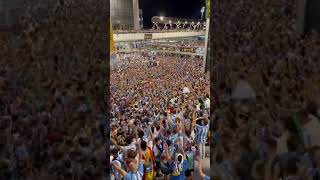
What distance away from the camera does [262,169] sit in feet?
8.30

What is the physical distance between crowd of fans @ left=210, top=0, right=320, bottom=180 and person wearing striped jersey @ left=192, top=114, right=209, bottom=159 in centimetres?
40

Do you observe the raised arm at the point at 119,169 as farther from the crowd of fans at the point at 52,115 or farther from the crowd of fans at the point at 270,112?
the crowd of fans at the point at 270,112

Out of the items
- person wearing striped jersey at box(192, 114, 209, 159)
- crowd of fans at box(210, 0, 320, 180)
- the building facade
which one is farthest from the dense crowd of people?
the building facade

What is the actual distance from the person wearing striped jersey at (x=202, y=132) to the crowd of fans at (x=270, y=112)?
0.40 meters

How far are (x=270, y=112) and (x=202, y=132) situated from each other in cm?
146

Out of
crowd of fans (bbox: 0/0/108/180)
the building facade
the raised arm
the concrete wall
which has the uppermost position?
the building facade

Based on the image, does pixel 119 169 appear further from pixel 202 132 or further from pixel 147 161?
pixel 202 132

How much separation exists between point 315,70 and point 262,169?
1.86m

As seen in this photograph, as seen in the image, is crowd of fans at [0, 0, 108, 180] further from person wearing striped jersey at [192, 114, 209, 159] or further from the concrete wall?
the concrete wall

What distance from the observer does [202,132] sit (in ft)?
15.2

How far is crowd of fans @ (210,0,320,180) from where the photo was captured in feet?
8.30

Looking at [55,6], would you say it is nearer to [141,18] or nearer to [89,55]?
[89,55]

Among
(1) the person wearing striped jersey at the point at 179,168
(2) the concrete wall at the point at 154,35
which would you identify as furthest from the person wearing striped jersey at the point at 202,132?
(2) the concrete wall at the point at 154,35

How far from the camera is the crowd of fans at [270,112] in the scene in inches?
99.6
